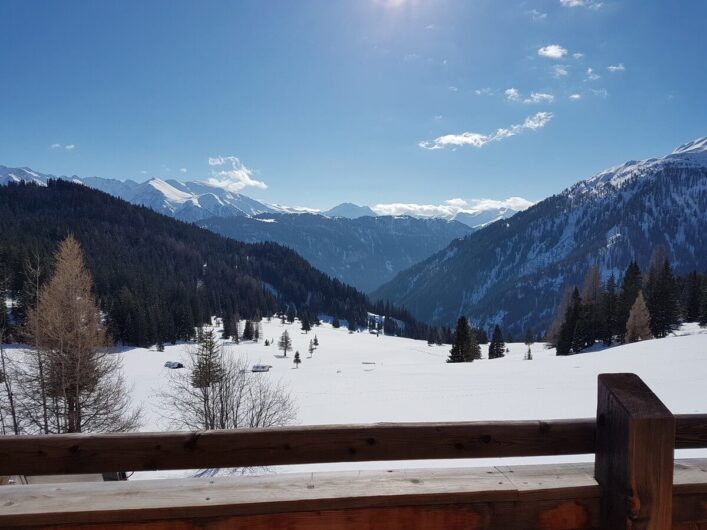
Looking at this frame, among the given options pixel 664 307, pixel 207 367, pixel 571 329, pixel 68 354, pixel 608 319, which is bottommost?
pixel 571 329

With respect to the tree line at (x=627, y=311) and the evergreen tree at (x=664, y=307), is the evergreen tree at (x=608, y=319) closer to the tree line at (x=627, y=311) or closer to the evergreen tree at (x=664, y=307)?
the tree line at (x=627, y=311)

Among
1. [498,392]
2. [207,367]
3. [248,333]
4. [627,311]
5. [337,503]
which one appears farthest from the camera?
[248,333]

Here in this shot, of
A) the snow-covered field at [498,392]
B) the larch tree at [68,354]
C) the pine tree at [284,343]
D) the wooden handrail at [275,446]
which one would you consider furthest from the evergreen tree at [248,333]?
the wooden handrail at [275,446]

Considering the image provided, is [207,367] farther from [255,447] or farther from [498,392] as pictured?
[255,447]

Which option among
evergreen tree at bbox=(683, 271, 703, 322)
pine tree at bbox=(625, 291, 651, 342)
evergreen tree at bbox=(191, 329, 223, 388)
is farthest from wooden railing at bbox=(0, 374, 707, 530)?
evergreen tree at bbox=(683, 271, 703, 322)

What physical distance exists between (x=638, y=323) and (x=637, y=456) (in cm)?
6003

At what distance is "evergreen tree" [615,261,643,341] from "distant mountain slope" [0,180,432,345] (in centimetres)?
8594

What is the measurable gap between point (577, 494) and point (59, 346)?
784 inches

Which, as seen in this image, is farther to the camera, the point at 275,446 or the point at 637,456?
the point at 275,446

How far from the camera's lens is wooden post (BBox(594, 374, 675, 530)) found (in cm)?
154

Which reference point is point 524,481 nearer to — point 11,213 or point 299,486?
point 299,486

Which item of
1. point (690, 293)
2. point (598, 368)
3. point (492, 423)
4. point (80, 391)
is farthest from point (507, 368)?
point (690, 293)

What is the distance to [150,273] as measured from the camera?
136m

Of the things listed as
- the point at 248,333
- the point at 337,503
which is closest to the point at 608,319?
the point at 337,503
